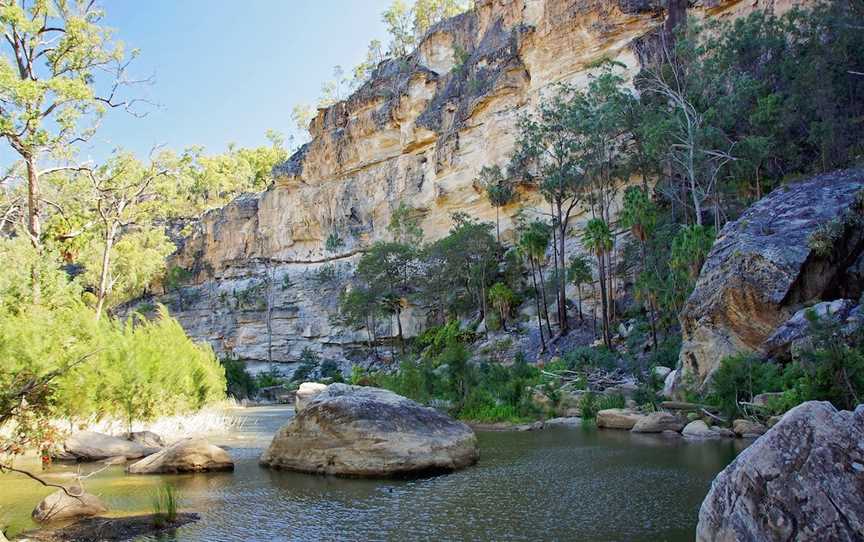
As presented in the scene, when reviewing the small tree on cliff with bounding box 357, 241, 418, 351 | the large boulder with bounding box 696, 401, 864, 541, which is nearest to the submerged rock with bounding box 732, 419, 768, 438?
the large boulder with bounding box 696, 401, 864, 541

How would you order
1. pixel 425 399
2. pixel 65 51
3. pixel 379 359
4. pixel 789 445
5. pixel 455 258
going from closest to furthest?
1. pixel 789 445
2. pixel 65 51
3. pixel 425 399
4. pixel 455 258
5. pixel 379 359

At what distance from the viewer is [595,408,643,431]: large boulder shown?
763 inches

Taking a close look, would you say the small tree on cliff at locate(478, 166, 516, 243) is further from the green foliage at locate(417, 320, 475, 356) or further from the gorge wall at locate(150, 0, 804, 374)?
the green foliage at locate(417, 320, 475, 356)

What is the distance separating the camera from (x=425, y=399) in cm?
2553

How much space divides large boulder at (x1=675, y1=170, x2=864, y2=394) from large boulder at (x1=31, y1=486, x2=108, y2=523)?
704 inches

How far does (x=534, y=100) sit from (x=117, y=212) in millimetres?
37445

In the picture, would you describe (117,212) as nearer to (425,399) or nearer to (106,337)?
(106,337)

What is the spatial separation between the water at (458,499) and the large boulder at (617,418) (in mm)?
4982

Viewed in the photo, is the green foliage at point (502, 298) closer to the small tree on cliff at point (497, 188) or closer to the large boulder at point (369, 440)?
the small tree on cliff at point (497, 188)

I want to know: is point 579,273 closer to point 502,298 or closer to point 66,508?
point 502,298

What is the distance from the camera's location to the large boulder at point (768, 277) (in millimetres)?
20609

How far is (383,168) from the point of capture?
63469mm

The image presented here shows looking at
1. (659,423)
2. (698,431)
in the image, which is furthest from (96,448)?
(698,431)

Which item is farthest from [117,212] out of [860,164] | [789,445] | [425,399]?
[860,164]
